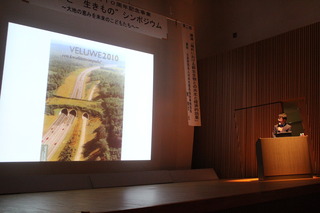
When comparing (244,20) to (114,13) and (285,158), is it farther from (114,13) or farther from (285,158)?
(285,158)

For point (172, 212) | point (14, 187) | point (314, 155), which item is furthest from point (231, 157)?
point (172, 212)

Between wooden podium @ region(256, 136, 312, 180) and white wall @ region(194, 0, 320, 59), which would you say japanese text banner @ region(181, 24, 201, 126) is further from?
wooden podium @ region(256, 136, 312, 180)

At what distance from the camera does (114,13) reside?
166 inches

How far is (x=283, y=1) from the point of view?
5.36 metres

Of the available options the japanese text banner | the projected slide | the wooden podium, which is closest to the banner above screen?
the projected slide

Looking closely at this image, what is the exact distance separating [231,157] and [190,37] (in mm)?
2120

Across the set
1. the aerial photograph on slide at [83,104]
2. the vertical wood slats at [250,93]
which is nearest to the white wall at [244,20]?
the vertical wood slats at [250,93]

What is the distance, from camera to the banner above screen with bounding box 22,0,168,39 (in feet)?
12.5

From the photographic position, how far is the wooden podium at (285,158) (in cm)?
393

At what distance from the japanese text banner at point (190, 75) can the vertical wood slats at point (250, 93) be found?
725 mm

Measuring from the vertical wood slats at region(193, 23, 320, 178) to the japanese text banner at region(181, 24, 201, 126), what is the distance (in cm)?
72

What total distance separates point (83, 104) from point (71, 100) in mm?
175

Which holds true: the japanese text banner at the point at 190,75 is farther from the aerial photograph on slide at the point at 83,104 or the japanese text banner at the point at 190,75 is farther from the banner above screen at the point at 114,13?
the aerial photograph on slide at the point at 83,104

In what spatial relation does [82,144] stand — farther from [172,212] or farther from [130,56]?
[172,212]
